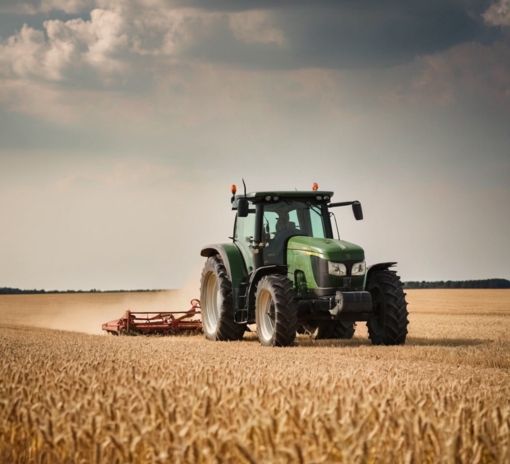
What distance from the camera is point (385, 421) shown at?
354 cm

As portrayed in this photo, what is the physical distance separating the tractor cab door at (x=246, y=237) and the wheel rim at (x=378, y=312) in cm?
233

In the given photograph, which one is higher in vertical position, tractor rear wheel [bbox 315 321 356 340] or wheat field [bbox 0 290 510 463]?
tractor rear wheel [bbox 315 321 356 340]

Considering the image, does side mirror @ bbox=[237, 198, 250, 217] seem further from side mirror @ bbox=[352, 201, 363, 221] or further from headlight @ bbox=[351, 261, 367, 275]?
headlight @ bbox=[351, 261, 367, 275]

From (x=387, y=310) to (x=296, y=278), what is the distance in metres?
1.67

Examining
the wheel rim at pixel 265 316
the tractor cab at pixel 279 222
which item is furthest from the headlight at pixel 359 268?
the wheel rim at pixel 265 316

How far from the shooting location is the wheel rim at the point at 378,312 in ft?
40.0

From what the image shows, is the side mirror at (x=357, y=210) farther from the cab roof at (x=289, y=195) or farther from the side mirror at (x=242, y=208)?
the side mirror at (x=242, y=208)

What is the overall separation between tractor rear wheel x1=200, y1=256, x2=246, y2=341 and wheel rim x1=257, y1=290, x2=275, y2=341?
1.26 meters

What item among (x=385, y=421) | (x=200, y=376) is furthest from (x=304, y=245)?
(x=385, y=421)

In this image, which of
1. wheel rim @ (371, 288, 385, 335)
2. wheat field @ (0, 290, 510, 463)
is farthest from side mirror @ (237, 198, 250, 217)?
wheat field @ (0, 290, 510, 463)

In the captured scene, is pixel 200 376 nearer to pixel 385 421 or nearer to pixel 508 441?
pixel 385 421

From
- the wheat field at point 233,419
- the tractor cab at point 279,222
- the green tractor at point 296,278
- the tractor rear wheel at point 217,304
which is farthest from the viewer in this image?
the tractor rear wheel at point 217,304

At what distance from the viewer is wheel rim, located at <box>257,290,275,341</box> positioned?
1189 cm

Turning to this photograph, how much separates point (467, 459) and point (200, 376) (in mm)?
2424
